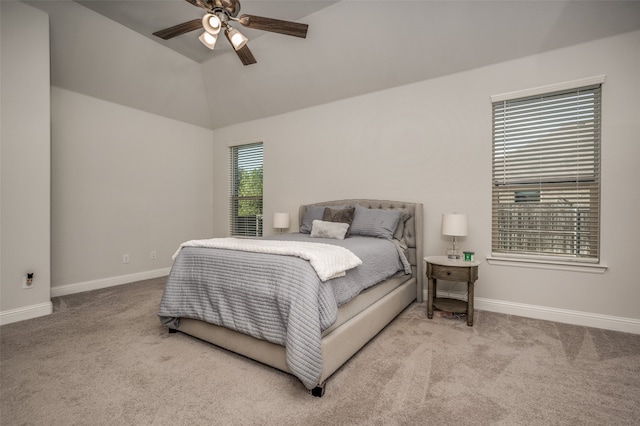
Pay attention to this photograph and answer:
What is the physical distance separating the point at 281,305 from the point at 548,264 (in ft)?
8.66

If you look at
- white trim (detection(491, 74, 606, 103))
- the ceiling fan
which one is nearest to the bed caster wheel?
the ceiling fan

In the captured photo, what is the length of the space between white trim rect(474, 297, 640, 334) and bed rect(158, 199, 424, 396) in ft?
3.29

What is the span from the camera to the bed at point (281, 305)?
1656 millimetres

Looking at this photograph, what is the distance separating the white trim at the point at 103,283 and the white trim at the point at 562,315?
175 inches

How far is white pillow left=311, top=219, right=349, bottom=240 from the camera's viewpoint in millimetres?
3217

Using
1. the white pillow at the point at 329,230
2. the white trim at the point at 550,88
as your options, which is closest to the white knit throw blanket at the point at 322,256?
the white pillow at the point at 329,230

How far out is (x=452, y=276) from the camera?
2.73 m

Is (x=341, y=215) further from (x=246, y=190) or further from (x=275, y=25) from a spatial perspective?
(x=246, y=190)

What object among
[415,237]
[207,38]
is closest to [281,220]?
[415,237]

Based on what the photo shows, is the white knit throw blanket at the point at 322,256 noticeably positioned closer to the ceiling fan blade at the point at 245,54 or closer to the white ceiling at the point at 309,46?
the ceiling fan blade at the point at 245,54

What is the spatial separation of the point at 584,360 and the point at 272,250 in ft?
7.42

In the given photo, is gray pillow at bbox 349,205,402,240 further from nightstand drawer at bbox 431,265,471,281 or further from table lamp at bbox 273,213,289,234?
table lamp at bbox 273,213,289,234

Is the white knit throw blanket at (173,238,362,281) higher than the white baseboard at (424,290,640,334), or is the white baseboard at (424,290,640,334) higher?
the white knit throw blanket at (173,238,362,281)

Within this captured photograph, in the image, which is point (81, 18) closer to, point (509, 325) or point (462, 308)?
point (462, 308)
